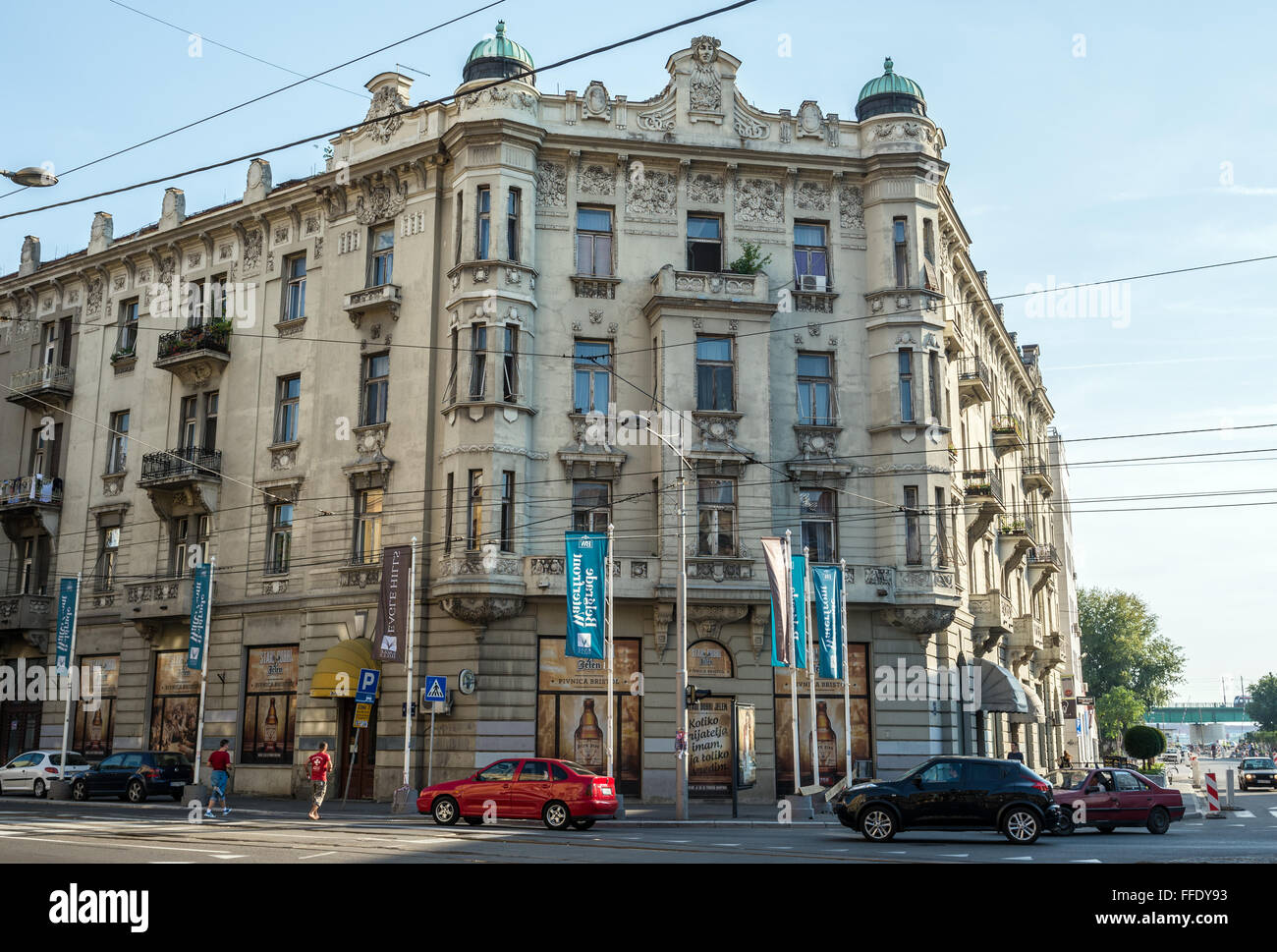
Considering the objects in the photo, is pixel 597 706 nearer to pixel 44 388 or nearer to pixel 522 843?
pixel 522 843

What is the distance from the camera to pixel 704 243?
118ft

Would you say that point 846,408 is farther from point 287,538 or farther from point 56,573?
point 56,573

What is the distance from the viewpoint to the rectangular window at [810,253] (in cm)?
3619

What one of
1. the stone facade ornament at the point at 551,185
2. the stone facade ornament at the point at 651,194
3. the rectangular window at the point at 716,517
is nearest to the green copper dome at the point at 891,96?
the stone facade ornament at the point at 651,194

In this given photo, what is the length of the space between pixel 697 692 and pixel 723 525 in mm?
6328

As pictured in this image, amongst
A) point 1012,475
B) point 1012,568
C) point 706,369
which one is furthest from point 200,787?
point 1012,475

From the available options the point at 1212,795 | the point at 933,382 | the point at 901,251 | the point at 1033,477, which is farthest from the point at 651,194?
the point at 1033,477

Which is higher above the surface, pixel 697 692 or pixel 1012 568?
pixel 1012 568

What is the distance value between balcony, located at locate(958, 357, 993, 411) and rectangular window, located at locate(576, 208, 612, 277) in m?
14.9

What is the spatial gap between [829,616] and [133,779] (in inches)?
835

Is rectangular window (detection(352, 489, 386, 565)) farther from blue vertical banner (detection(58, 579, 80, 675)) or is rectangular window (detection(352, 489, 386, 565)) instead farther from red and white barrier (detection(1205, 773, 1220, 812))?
red and white barrier (detection(1205, 773, 1220, 812))

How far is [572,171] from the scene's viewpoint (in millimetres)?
35500

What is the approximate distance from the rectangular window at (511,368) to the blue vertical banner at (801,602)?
9.68 metres
